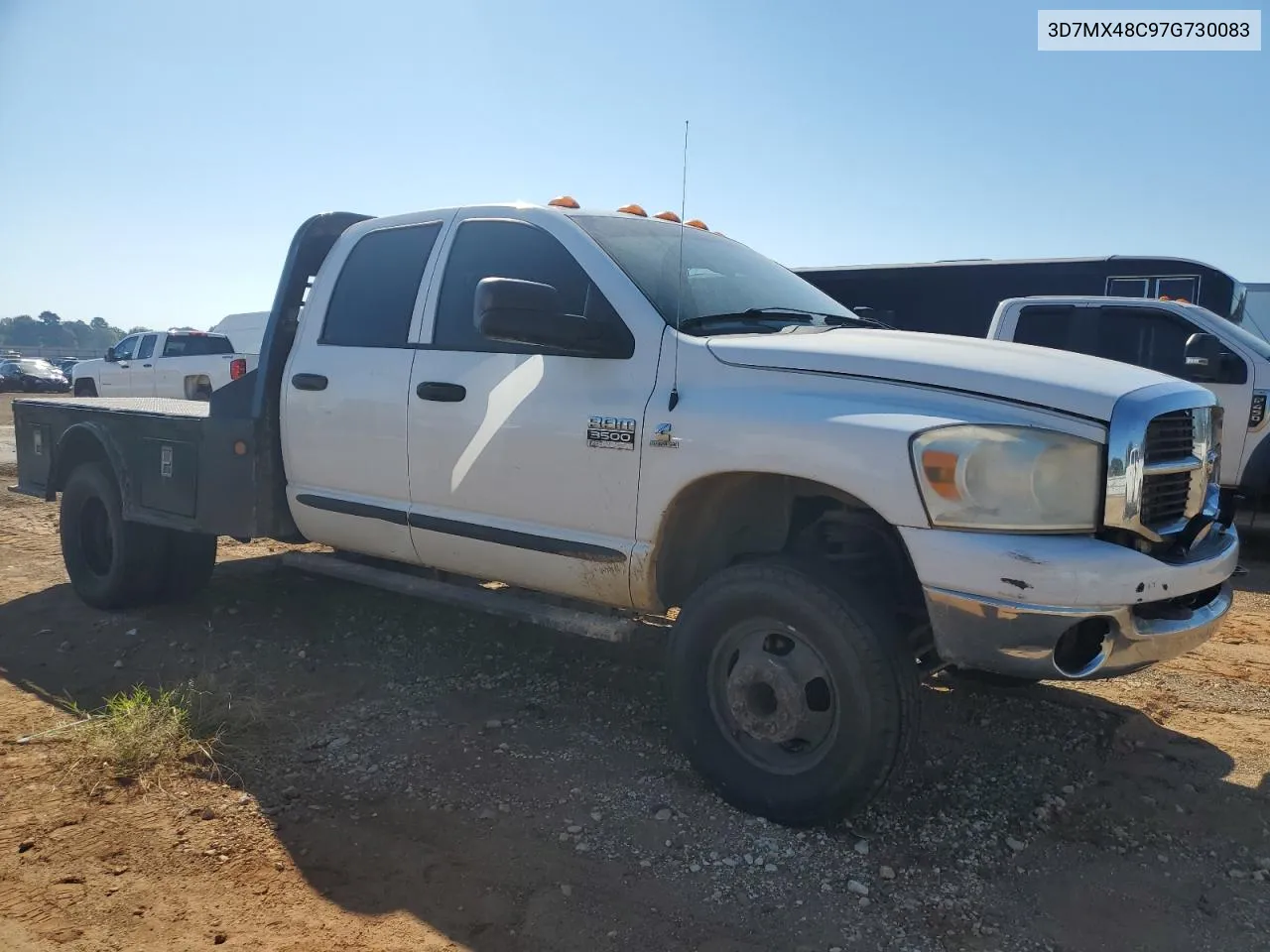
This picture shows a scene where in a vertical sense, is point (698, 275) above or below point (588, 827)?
above

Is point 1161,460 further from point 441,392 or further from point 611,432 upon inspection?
point 441,392

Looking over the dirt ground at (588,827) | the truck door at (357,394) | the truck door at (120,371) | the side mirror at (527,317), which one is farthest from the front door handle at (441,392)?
the truck door at (120,371)

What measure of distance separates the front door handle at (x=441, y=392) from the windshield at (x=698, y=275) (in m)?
0.81

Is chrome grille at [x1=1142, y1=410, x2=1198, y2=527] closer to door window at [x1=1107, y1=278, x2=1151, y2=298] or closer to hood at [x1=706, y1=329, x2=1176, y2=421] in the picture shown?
hood at [x1=706, y1=329, x2=1176, y2=421]

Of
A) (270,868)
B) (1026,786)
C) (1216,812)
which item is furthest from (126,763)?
(1216,812)

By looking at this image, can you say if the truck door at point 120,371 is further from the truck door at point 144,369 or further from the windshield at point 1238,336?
the windshield at point 1238,336

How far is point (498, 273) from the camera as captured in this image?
4129 mm

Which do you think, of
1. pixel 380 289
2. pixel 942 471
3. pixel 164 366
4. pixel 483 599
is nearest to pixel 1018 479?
pixel 942 471

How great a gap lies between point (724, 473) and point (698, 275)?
41.2 inches

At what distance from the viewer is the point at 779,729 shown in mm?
3146

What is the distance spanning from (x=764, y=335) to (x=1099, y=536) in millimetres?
1297

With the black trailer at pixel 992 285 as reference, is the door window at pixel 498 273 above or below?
below

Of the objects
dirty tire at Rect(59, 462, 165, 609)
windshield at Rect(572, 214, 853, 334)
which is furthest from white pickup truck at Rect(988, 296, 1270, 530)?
dirty tire at Rect(59, 462, 165, 609)

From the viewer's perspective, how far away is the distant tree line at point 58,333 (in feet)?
332
